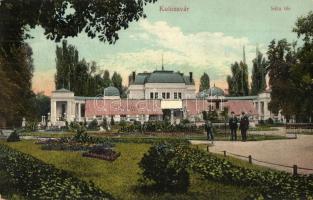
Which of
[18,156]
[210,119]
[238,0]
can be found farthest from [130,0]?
[18,156]

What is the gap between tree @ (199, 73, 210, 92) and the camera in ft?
18.5

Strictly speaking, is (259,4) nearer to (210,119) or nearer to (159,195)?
(210,119)

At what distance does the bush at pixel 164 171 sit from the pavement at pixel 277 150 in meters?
0.42

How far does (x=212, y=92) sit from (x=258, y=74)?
1.54ft

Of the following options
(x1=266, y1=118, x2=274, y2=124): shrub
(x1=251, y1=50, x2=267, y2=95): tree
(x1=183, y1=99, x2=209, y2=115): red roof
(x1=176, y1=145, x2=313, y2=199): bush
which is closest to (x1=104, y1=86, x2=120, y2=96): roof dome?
(x1=183, y1=99, x2=209, y2=115): red roof

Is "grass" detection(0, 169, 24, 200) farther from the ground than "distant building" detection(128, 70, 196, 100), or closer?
closer

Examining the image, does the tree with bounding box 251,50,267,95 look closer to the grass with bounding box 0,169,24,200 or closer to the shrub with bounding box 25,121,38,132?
the shrub with bounding box 25,121,38,132

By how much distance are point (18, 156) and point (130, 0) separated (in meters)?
1.73

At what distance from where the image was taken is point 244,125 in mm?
5926

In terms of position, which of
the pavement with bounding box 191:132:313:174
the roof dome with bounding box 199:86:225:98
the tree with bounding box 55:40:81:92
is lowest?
the pavement with bounding box 191:132:313:174

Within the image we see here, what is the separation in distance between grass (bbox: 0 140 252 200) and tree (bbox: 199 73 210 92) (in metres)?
0.75

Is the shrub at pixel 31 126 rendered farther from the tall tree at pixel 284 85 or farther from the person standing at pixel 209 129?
the tall tree at pixel 284 85

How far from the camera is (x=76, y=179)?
5.37 m

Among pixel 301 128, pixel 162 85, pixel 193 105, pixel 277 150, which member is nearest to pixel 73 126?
pixel 162 85
